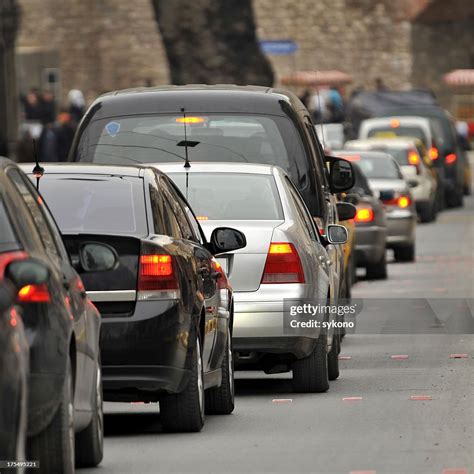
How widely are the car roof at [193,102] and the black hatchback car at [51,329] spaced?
6.08 m

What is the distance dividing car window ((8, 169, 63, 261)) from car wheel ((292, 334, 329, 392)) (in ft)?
13.9

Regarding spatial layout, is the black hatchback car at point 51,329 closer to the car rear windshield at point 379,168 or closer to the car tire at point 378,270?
the car tire at point 378,270

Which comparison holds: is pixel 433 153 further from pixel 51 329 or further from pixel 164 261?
pixel 51 329

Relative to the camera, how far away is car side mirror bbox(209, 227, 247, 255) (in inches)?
479

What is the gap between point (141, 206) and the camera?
11164mm

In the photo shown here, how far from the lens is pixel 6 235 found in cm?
849

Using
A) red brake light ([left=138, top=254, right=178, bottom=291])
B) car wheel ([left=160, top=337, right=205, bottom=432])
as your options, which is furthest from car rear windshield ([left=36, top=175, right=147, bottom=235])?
car wheel ([left=160, top=337, right=205, bottom=432])

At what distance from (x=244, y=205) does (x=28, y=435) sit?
525cm

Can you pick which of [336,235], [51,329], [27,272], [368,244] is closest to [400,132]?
[368,244]

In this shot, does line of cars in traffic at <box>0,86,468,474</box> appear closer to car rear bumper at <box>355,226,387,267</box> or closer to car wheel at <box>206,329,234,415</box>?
car wheel at <box>206,329,234,415</box>

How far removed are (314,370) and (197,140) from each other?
2.77 m

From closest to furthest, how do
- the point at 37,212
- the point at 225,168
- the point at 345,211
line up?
the point at 37,212, the point at 225,168, the point at 345,211

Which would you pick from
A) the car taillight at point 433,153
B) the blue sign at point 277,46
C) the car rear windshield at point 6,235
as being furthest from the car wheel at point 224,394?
the car taillight at point 433,153

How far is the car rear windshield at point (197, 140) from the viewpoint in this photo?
606 inches
